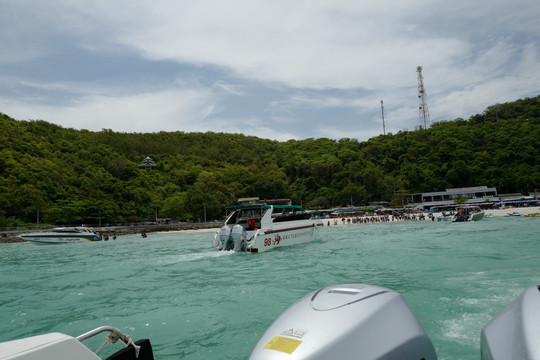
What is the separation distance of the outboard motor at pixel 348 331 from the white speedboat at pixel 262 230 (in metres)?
13.0

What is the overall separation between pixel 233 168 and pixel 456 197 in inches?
2423

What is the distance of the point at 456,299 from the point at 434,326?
1697mm

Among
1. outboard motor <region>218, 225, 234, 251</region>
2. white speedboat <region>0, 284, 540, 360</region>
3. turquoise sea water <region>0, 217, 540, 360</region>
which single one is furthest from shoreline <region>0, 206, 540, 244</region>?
white speedboat <region>0, 284, 540, 360</region>

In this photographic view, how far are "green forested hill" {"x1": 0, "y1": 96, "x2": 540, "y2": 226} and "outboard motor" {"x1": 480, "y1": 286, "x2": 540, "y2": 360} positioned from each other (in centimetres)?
6953

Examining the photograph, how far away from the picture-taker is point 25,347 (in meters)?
1.38

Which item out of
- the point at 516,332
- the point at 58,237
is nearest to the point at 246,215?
the point at 516,332

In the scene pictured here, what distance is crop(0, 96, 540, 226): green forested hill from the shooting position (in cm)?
6706

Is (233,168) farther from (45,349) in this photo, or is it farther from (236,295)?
(45,349)

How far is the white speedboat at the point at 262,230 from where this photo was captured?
15156mm

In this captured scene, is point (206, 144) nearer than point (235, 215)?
No

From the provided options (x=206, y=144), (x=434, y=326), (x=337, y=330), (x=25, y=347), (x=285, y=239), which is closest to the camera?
(x=25, y=347)

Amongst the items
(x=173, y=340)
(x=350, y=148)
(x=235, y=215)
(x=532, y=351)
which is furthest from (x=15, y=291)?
(x=350, y=148)

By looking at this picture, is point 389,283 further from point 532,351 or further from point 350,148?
point 350,148

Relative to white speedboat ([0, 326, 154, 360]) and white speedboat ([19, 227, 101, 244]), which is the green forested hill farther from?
white speedboat ([0, 326, 154, 360])
